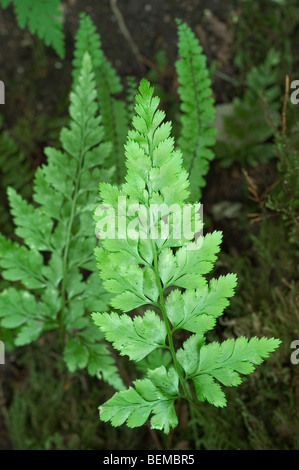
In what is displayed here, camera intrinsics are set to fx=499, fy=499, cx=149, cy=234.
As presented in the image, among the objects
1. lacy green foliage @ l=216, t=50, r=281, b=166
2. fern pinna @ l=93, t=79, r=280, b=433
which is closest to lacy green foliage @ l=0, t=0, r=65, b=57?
lacy green foliage @ l=216, t=50, r=281, b=166

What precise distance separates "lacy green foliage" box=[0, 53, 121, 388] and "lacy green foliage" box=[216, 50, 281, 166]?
0.96 meters

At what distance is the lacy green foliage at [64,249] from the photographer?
232cm

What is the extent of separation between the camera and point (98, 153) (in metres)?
2.35

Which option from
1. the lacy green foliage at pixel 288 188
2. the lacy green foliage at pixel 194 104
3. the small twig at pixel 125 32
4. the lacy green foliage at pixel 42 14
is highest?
the small twig at pixel 125 32

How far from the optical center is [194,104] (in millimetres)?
2367

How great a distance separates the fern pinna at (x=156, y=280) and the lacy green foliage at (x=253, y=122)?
1378 mm

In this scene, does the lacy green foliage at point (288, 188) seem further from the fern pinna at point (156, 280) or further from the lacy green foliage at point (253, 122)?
the fern pinna at point (156, 280)

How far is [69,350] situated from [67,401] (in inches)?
25.3

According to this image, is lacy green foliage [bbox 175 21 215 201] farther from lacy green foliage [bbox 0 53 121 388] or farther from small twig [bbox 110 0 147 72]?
small twig [bbox 110 0 147 72]

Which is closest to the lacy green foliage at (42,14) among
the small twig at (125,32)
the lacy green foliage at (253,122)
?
the small twig at (125,32)

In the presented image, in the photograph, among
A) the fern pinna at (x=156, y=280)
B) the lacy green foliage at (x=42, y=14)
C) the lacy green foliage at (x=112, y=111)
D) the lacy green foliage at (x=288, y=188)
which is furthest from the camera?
the lacy green foliage at (x=42, y=14)

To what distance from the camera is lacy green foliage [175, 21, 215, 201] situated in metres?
2.31
